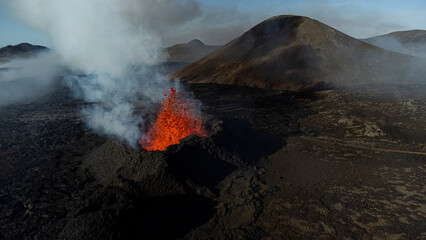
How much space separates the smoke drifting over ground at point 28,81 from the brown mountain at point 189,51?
52.6 meters

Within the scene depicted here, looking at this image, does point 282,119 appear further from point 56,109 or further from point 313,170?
point 56,109

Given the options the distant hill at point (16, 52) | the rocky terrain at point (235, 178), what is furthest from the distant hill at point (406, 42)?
the distant hill at point (16, 52)

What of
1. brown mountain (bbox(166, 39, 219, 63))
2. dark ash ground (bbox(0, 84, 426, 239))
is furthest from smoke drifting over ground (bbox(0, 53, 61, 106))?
brown mountain (bbox(166, 39, 219, 63))

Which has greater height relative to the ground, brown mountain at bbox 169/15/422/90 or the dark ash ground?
brown mountain at bbox 169/15/422/90

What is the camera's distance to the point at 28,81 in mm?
48094

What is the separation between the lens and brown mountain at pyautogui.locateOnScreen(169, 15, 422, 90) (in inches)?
1407

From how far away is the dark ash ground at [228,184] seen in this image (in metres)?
7.26

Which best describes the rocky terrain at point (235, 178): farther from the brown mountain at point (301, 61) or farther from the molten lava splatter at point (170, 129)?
the brown mountain at point (301, 61)

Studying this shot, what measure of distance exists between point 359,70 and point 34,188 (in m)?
40.1

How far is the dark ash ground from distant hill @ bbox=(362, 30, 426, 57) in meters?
68.3

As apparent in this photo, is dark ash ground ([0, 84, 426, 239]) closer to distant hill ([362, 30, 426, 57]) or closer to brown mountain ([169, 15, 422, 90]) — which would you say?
brown mountain ([169, 15, 422, 90])

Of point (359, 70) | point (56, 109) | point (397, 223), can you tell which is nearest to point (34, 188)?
point (397, 223)

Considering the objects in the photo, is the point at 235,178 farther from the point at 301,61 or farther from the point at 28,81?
the point at 28,81

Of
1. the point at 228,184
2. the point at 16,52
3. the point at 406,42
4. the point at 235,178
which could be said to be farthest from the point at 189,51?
the point at 228,184
